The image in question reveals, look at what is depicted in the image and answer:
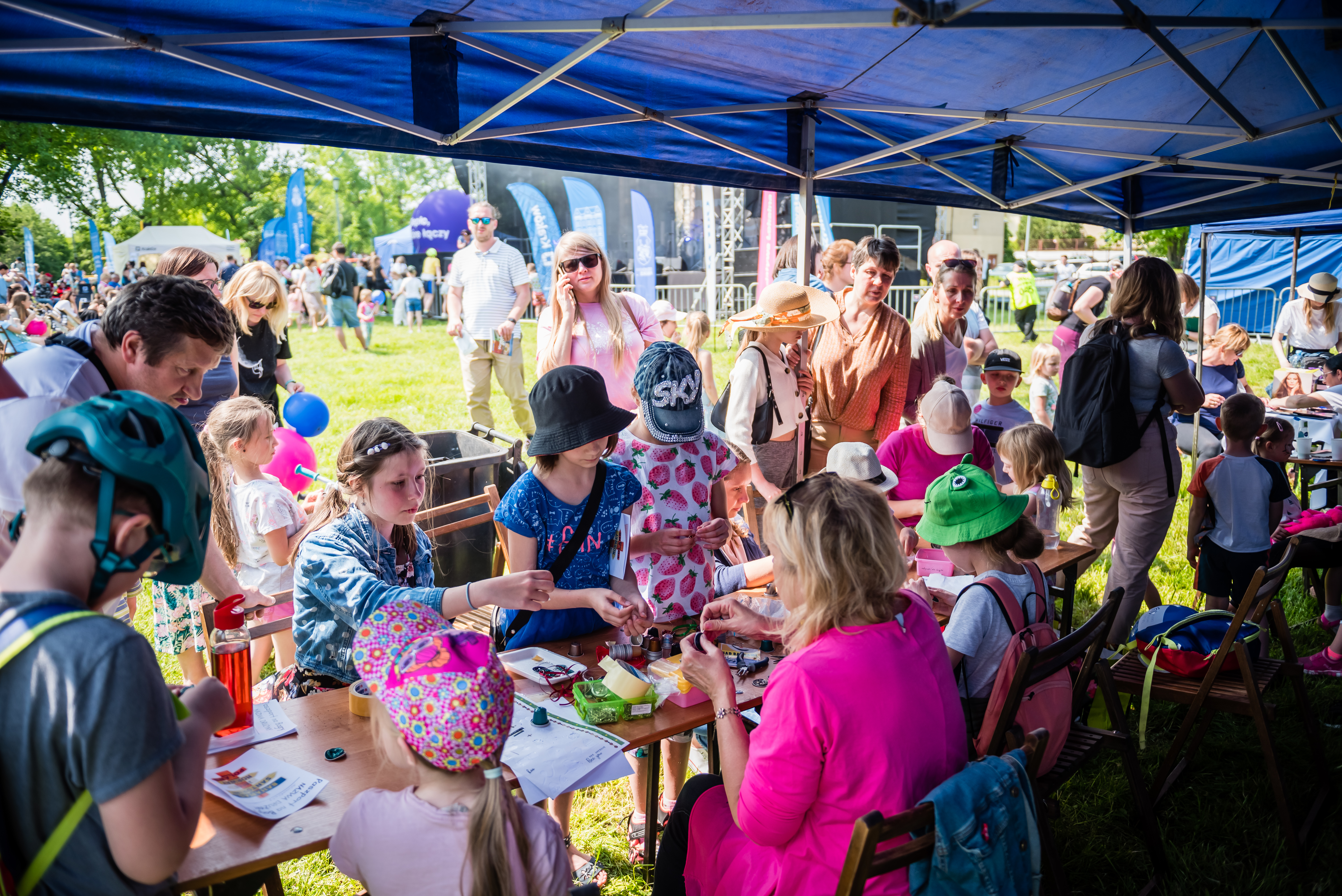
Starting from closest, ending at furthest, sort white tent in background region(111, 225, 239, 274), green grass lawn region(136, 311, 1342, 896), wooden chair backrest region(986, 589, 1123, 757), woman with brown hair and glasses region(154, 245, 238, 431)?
wooden chair backrest region(986, 589, 1123, 757)
green grass lawn region(136, 311, 1342, 896)
woman with brown hair and glasses region(154, 245, 238, 431)
white tent in background region(111, 225, 239, 274)

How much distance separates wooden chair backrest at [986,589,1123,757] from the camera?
87.6 inches

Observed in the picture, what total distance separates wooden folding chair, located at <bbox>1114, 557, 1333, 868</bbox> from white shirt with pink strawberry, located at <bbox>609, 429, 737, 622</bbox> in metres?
1.57

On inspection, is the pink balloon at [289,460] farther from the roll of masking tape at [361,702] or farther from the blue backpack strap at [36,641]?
the blue backpack strap at [36,641]

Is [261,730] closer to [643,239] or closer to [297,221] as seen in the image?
[643,239]

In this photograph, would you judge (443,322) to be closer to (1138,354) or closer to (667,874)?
(1138,354)

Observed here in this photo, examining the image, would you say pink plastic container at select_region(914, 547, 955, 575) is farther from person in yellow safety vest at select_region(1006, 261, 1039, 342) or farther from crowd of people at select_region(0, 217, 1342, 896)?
person in yellow safety vest at select_region(1006, 261, 1039, 342)

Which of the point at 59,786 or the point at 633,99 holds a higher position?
the point at 633,99

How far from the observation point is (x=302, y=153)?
155 ft

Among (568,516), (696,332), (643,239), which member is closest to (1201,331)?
(696,332)

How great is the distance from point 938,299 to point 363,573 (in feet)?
13.1

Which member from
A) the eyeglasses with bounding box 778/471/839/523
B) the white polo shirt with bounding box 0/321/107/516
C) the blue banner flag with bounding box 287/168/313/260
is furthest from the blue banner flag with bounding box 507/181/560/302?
the eyeglasses with bounding box 778/471/839/523

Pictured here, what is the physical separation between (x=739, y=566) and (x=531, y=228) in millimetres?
12639

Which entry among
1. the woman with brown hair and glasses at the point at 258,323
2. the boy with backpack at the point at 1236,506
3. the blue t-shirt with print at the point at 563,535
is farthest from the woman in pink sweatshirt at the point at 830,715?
the woman with brown hair and glasses at the point at 258,323

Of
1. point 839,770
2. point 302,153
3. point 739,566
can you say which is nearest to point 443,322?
point 739,566
